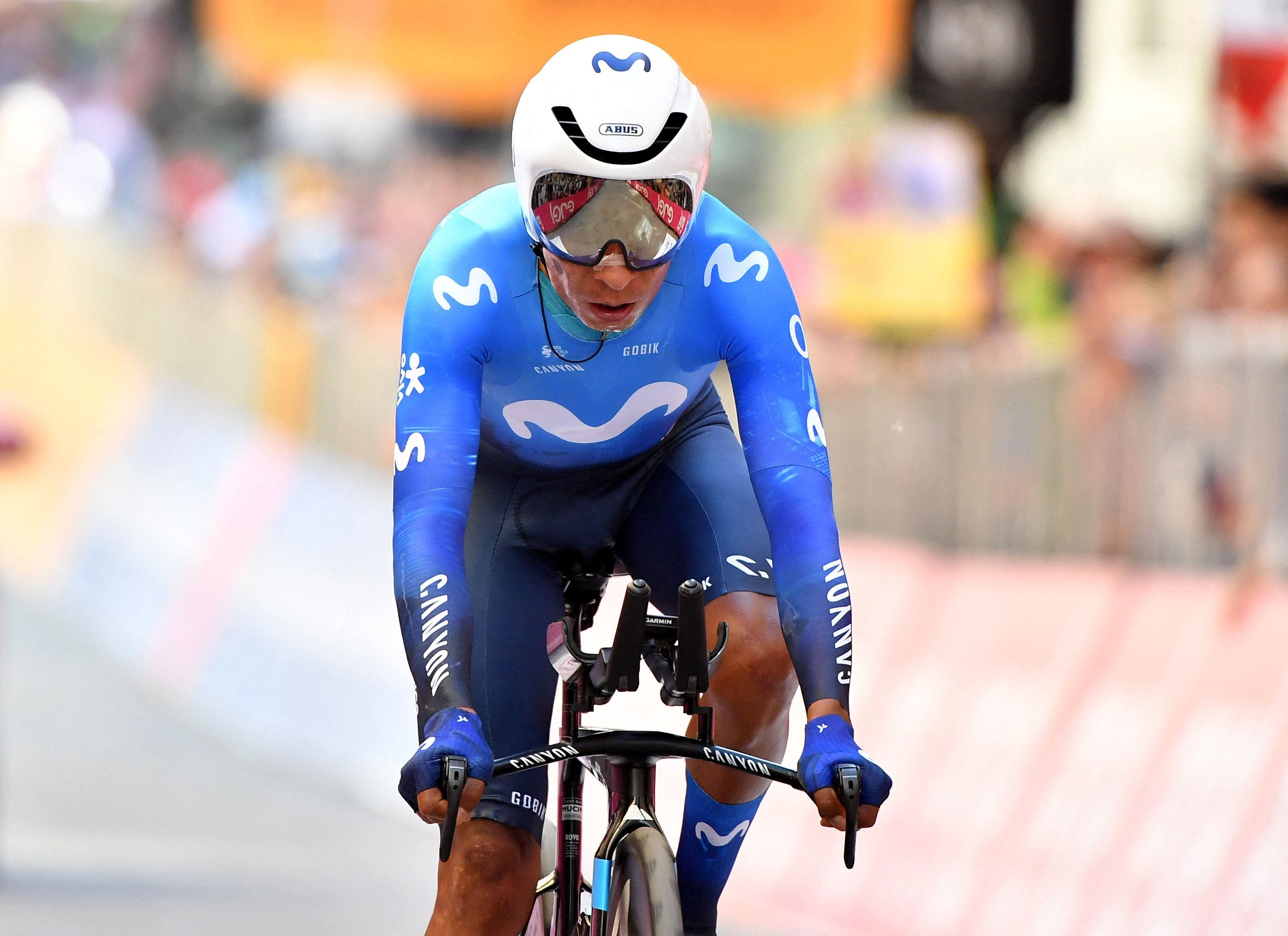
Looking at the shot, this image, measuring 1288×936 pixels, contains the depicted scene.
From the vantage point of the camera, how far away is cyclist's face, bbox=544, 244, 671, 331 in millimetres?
4082

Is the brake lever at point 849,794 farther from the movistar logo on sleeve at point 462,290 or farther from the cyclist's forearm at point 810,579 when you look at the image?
the movistar logo on sleeve at point 462,290

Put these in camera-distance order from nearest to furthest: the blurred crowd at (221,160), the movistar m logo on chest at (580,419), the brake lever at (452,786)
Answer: the brake lever at (452,786) → the movistar m logo on chest at (580,419) → the blurred crowd at (221,160)

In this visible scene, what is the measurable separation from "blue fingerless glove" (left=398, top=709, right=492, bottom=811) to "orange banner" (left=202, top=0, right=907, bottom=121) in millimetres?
7701

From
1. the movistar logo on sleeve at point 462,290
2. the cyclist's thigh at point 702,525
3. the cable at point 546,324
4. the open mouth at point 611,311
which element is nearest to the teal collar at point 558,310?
the cable at point 546,324

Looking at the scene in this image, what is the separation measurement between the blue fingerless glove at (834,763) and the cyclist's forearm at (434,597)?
0.59 metres

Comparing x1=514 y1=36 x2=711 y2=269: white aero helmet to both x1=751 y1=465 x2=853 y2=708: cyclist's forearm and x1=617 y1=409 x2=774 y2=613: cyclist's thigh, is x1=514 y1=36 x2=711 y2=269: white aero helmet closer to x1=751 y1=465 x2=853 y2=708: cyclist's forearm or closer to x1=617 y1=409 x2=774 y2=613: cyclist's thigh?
x1=751 y1=465 x2=853 y2=708: cyclist's forearm

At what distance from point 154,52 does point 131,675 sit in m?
11.1

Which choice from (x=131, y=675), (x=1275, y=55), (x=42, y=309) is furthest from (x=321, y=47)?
(x=1275, y=55)

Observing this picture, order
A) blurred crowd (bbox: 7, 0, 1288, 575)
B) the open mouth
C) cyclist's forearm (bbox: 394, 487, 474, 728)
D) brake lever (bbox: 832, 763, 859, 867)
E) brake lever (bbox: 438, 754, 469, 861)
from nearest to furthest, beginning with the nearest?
1. brake lever (bbox: 438, 754, 469, 861)
2. brake lever (bbox: 832, 763, 859, 867)
3. cyclist's forearm (bbox: 394, 487, 474, 728)
4. the open mouth
5. blurred crowd (bbox: 7, 0, 1288, 575)

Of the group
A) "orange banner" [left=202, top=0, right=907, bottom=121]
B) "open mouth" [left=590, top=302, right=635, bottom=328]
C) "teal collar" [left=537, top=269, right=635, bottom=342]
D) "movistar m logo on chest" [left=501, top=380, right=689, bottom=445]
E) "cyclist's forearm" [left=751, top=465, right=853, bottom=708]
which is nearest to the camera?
"cyclist's forearm" [left=751, top=465, right=853, bottom=708]

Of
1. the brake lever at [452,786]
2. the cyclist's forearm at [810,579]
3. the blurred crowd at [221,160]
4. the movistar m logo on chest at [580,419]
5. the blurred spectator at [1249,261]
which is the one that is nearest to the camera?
the brake lever at [452,786]

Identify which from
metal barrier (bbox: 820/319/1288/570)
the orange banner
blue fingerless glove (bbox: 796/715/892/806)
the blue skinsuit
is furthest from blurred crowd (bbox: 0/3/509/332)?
blue fingerless glove (bbox: 796/715/892/806)

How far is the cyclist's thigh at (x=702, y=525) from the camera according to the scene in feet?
14.9

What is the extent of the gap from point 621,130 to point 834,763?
1154 mm
